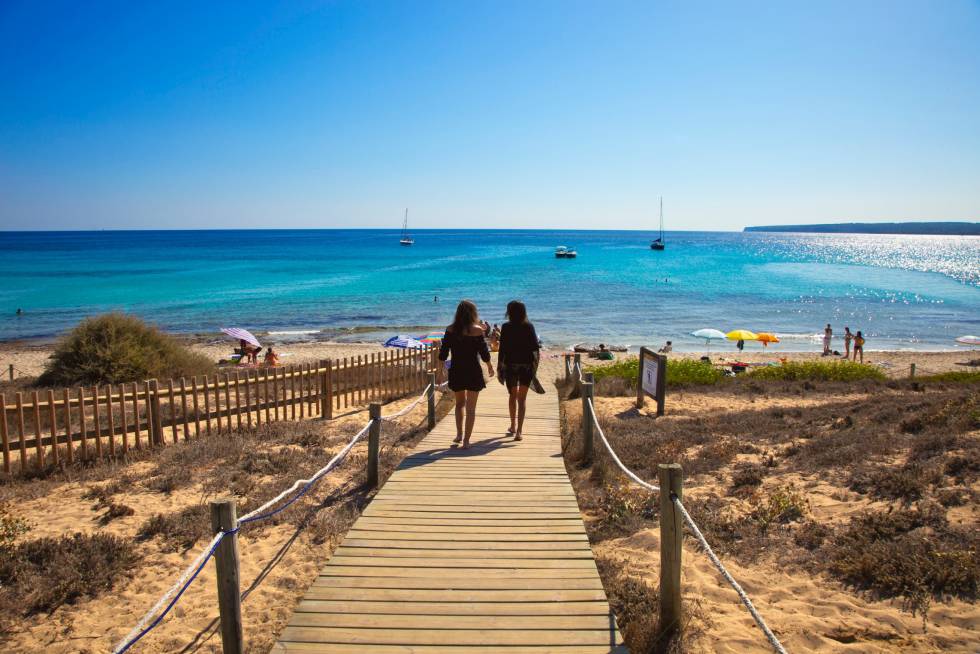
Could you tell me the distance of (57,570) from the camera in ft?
16.1

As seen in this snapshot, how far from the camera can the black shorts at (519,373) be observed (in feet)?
25.4

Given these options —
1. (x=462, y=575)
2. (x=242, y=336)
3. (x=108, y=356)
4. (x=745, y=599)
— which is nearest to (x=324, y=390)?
(x=108, y=356)

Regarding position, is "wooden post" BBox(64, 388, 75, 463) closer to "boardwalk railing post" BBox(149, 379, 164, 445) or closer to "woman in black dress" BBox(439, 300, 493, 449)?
"boardwalk railing post" BBox(149, 379, 164, 445)

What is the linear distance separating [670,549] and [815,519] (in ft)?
9.28

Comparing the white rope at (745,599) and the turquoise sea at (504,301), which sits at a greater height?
the white rope at (745,599)

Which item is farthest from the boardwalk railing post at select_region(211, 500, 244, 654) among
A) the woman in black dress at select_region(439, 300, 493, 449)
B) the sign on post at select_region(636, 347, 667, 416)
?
the sign on post at select_region(636, 347, 667, 416)

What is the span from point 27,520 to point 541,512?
5.55 meters

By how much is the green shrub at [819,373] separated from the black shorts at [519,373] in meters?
12.0

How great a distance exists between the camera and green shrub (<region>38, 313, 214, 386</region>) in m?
12.6

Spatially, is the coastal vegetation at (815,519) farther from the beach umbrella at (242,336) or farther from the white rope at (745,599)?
the beach umbrella at (242,336)

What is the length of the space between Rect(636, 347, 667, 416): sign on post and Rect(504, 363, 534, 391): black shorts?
478 cm

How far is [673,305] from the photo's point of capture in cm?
4631

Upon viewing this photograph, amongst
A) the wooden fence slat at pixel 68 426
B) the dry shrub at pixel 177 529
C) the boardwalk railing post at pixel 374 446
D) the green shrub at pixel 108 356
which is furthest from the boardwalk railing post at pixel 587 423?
the green shrub at pixel 108 356

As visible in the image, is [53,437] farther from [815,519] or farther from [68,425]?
[815,519]
